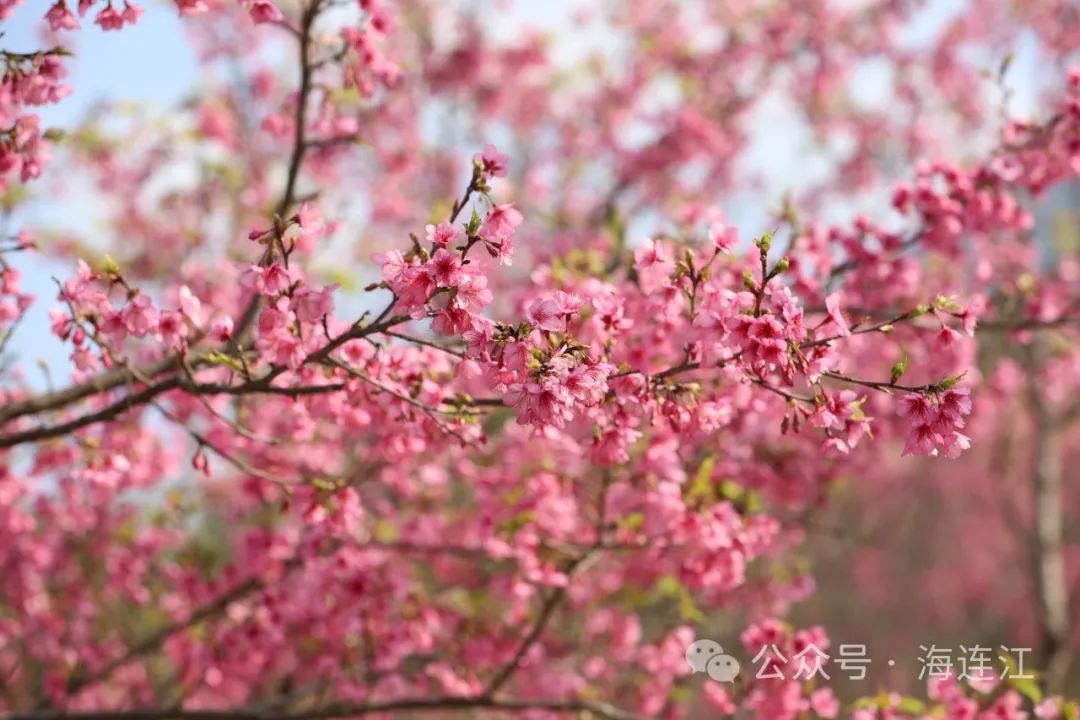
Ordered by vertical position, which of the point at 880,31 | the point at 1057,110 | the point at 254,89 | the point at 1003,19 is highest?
the point at 1003,19

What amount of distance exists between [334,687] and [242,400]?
2.05 m

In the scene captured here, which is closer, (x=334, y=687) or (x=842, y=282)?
(x=842, y=282)

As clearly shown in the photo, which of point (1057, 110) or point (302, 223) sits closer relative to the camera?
point (302, 223)

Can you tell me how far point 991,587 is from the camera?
21.3m

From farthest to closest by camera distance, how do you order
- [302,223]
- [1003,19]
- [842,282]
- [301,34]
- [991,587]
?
[991,587], [1003,19], [842,282], [301,34], [302,223]

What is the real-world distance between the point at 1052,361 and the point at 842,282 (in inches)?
121

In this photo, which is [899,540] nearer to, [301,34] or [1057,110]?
[1057,110]

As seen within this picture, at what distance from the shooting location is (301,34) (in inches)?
157

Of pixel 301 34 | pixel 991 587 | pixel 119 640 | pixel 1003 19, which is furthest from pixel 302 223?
pixel 991 587

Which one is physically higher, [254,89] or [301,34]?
[254,89]

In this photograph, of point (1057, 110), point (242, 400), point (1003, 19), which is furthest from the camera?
point (1003, 19)

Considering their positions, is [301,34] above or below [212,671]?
above

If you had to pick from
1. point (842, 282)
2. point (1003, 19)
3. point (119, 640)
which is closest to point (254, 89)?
point (119, 640)

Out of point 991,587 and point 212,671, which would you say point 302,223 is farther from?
point 991,587
